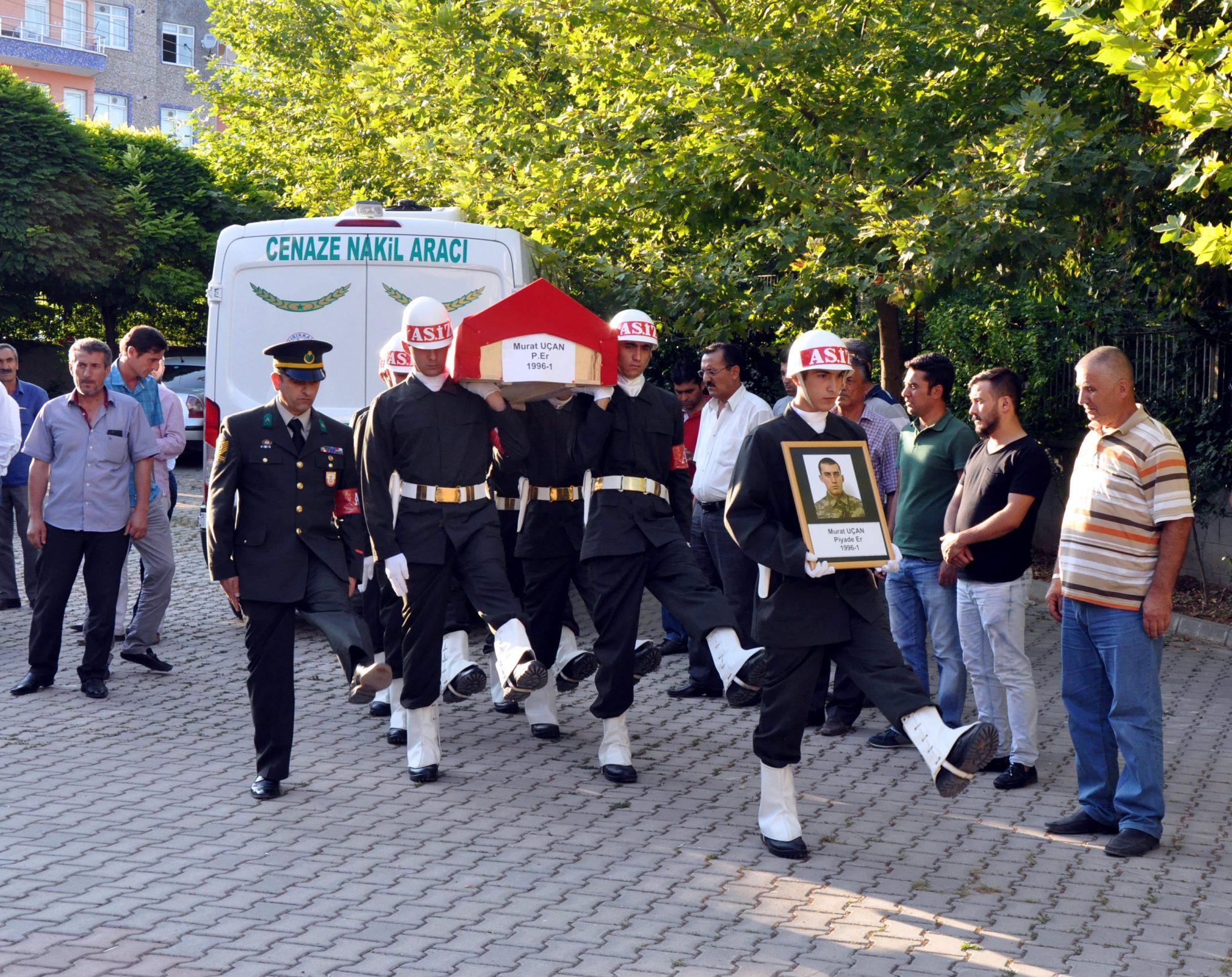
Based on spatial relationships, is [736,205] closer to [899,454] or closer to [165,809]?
[899,454]

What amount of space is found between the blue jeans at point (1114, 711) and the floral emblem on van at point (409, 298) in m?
5.23

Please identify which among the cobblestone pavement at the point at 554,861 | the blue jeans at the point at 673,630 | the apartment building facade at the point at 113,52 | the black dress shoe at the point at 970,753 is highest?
the apartment building facade at the point at 113,52

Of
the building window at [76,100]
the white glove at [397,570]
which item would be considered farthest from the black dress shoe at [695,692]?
the building window at [76,100]

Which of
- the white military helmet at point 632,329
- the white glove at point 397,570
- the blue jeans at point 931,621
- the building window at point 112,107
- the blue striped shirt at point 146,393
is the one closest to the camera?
the white glove at point 397,570

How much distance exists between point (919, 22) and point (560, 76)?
20.0 feet

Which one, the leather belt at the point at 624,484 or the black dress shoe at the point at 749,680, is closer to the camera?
the black dress shoe at the point at 749,680

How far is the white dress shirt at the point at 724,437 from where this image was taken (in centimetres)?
835

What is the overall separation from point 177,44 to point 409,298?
50920mm

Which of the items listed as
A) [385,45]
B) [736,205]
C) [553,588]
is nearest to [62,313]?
[385,45]

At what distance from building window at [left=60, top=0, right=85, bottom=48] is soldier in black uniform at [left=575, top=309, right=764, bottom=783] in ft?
168

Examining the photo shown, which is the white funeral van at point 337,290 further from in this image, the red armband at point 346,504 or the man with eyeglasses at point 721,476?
the red armband at point 346,504

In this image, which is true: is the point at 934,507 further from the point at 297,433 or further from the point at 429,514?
the point at 297,433

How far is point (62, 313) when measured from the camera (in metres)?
32.3

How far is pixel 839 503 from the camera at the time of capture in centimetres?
554
